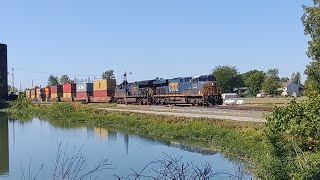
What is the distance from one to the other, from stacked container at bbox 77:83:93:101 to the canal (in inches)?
1718

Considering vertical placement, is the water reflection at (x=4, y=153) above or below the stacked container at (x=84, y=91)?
below

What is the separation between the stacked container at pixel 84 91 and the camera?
249ft

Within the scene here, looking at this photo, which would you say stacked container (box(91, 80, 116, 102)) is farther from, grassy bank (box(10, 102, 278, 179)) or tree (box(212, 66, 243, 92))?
tree (box(212, 66, 243, 92))

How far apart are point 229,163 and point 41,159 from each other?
9104 mm

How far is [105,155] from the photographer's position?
21609 mm

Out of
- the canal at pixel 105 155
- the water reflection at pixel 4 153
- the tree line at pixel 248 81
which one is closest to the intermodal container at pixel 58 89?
the tree line at pixel 248 81

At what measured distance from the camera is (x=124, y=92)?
61500mm

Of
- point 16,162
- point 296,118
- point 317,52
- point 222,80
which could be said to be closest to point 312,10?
point 317,52

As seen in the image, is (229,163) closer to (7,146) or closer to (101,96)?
(7,146)

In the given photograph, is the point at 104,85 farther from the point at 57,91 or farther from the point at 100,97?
the point at 57,91

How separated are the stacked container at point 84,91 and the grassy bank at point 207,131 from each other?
85.9ft

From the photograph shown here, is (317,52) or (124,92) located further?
(124,92)

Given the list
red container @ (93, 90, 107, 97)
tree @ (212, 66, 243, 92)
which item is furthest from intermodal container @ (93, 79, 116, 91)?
tree @ (212, 66, 243, 92)

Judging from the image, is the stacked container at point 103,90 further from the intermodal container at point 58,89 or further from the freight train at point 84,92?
the intermodal container at point 58,89
